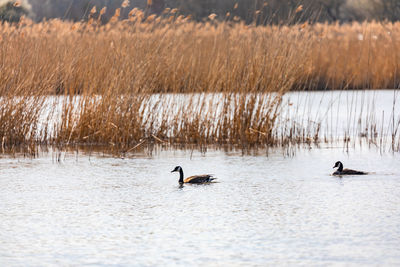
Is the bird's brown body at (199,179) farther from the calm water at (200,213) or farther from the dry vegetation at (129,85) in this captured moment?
the dry vegetation at (129,85)

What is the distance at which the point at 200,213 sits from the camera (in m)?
5.58

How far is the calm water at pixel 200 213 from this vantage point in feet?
14.4

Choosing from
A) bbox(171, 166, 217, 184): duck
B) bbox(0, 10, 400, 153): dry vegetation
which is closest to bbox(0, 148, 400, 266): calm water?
bbox(171, 166, 217, 184): duck

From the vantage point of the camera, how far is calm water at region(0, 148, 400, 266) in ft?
14.4

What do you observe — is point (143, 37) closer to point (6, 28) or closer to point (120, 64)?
point (120, 64)

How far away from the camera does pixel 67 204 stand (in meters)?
6.01

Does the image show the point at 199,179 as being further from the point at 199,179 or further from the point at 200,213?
the point at 200,213

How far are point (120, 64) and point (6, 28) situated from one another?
4.98 feet

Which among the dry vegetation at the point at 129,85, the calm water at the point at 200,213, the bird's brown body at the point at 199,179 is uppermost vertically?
the dry vegetation at the point at 129,85

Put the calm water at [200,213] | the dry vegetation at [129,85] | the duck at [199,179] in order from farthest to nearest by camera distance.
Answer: the dry vegetation at [129,85] < the duck at [199,179] < the calm water at [200,213]

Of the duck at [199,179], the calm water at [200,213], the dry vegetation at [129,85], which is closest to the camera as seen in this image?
the calm water at [200,213]

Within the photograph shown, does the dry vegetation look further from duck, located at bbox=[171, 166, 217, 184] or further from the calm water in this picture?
duck, located at bbox=[171, 166, 217, 184]

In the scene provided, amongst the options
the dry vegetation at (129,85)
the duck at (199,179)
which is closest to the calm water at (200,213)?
the duck at (199,179)

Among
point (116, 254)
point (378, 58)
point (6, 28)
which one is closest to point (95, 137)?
point (6, 28)
